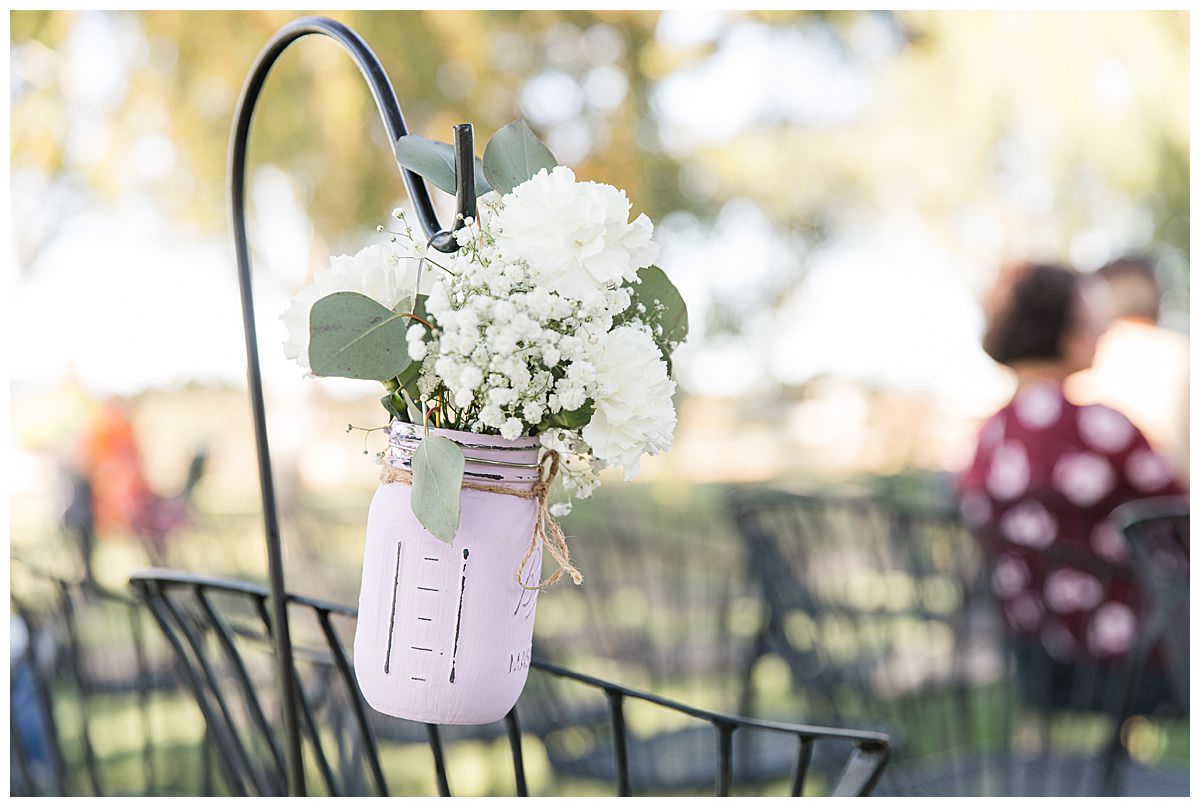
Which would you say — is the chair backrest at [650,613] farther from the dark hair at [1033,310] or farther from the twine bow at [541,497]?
the dark hair at [1033,310]

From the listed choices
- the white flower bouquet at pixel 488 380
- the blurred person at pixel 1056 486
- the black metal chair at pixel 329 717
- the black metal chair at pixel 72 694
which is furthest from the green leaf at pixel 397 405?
the blurred person at pixel 1056 486

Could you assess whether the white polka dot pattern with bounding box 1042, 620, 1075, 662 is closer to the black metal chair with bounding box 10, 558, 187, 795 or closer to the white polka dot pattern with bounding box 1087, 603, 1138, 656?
the white polka dot pattern with bounding box 1087, 603, 1138, 656

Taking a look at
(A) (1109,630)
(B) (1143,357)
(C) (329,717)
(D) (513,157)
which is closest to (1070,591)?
(A) (1109,630)

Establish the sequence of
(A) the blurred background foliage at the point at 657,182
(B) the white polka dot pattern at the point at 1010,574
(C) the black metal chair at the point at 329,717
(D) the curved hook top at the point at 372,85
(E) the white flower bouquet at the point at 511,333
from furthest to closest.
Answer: (A) the blurred background foliage at the point at 657,182 < (B) the white polka dot pattern at the point at 1010,574 < (C) the black metal chair at the point at 329,717 < (D) the curved hook top at the point at 372,85 < (E) the white flower bouquet at the point at 511,333

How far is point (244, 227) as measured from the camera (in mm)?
880

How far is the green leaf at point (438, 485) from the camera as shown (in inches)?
27.4

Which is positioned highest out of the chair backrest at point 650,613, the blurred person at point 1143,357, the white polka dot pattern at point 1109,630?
the blurred person at point 1143,357

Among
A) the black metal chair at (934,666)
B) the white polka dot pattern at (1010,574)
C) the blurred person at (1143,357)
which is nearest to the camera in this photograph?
the black metal chair at (934,666)

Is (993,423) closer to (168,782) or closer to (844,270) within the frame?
(168,782)

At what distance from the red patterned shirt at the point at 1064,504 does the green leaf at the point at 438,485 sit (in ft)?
5.68

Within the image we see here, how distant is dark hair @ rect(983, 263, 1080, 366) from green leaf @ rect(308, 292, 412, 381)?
2.21m

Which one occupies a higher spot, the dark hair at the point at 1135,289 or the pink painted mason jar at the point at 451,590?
the dark hair at the point at 1135,289

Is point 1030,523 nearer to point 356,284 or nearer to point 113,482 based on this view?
point 356,284

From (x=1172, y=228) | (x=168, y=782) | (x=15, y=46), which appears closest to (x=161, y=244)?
(x=15, y=46)
